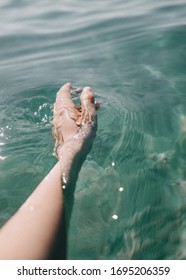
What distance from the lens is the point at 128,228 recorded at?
2.59m

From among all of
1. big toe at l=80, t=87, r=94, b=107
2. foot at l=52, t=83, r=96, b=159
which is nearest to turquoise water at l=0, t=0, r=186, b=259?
foot at l=52, t=83, r=96, b=159

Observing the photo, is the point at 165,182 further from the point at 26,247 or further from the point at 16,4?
the point at 16,4

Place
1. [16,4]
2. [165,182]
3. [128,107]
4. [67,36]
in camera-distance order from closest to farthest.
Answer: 1. [165,182]
2. [128,107]
3. [67,36]
4. [16,4]

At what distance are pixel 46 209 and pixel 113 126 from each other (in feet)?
5.93

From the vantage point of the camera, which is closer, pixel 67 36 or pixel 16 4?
pixel 67 36

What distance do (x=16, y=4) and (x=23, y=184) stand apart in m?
9.11

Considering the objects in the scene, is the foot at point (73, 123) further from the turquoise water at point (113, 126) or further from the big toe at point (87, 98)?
the turquoise water at point (113, 126)

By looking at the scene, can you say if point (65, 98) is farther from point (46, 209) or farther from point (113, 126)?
point (46, 209)

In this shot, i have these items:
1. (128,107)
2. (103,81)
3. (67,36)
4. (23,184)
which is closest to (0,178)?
(23,184)

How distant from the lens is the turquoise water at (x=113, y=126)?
258 cm

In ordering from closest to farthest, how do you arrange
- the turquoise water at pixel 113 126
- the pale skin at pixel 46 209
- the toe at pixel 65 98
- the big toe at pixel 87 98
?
the pale skin at pixel 46 209
the turquoise water at pixel 113 126
the big toe at pixel 87 98
the toe at pixel 65 98

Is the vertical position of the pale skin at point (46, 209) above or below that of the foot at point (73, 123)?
below

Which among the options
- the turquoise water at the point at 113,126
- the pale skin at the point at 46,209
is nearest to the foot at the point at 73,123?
the pale skin at the point at 46,209

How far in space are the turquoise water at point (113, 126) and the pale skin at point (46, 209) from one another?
44 centimetres
